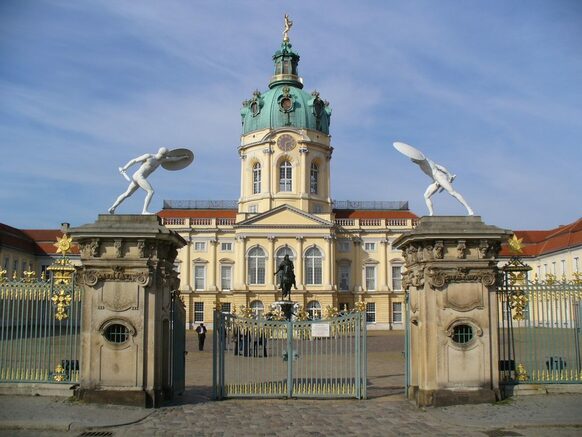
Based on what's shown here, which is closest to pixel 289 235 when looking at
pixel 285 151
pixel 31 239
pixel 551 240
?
pixel 285 151

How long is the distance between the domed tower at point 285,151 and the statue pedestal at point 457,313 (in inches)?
1992

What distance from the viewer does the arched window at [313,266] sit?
2500 inches

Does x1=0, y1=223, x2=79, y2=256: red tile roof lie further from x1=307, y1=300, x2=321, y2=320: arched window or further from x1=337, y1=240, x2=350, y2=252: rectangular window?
x1=337, y1=240, x2=350, y2=252: rectangular window

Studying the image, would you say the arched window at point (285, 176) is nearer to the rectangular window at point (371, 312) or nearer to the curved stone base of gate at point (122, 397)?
the rectangular window at point (371, 312)

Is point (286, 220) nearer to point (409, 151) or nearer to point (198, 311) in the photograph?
point (198, 311)

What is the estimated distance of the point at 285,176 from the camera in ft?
218

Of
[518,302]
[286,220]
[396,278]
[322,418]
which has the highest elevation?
[286,220]

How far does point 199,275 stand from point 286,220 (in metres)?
10.1

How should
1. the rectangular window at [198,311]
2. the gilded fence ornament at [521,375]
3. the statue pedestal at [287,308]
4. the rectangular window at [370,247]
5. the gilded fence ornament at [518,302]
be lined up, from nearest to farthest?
1. the gilded fence ornament at [521,375]
2. the gilded fence ornament at [518,302]
3. the statue pedestal at [287,308]
4. the rectangular window at [198,311]
5. the rectangular window at [370,247]

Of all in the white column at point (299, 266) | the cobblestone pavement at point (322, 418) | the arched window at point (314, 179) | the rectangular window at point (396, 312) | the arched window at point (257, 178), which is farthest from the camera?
the arched window at point (314, 179)

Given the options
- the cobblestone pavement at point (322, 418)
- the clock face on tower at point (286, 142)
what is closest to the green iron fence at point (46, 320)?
the cobblestone pavement at point (322, 418)

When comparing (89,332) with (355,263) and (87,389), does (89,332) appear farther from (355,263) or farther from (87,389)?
(355,263)

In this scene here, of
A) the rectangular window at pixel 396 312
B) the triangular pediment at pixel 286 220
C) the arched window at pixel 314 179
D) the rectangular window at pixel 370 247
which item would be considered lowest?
the rectangular window at pixel 396 312

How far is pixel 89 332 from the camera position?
13.8 meters
